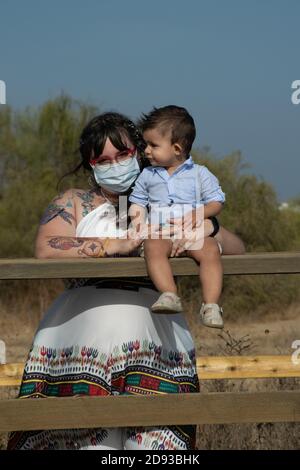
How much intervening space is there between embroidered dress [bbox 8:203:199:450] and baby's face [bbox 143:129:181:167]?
70 centimetres

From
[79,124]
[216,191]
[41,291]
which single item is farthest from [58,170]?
[216,191]

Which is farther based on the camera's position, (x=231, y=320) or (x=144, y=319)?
(x=231, y=320)

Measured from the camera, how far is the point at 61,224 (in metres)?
4.31

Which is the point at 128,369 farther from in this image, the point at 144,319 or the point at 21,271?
the point at 21,271

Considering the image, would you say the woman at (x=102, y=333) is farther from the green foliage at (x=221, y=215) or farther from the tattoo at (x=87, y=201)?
the green foliage at (x=221, y=215)

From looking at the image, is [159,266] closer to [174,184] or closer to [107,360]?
[107,360]

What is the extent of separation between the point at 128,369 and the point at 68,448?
0.41 m

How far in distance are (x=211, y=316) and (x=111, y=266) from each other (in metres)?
0.51

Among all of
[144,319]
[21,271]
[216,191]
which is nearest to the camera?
[21,271]

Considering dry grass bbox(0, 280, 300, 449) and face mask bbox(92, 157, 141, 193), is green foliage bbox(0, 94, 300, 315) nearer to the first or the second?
dry grass bbox(0, 280, 300, 449)

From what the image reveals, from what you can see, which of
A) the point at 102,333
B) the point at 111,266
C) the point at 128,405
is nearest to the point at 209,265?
the point at 111,266

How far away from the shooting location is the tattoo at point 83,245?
4.22 metres

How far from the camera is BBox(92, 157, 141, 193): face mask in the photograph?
14.3 feet

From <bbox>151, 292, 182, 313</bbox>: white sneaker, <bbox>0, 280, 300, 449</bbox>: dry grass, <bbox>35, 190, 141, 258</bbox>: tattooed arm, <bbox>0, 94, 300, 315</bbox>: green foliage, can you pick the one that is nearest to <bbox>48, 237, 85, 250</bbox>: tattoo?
<bbox>35, 190, 141, 258</bbox>: tattooed arm
